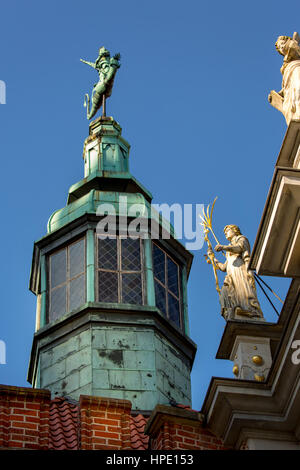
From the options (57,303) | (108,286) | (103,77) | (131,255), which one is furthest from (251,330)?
(103,77)

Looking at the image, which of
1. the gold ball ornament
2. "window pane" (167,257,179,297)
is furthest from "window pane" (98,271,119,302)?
the gold ball ornament

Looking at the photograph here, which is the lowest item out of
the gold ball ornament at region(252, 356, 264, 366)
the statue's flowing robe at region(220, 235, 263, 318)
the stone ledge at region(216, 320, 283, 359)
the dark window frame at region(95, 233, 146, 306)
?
the gold ball ornament at region(252, 356, 264, 366)

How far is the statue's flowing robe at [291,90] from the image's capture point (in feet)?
65.3

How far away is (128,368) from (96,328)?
109 cm

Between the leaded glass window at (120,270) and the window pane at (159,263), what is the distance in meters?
0.40

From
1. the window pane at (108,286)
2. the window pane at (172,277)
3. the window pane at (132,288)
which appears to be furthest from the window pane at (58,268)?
the window pane at (172,277)

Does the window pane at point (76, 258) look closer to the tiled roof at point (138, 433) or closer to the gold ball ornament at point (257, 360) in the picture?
the tiled roof at point (138, 433)

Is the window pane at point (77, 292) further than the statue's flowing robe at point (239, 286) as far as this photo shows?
Yes

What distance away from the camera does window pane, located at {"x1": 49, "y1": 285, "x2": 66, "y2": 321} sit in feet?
87.5

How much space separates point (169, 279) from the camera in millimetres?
27828

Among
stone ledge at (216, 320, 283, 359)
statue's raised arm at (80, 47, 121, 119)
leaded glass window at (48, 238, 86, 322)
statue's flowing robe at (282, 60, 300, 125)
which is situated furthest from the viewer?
statue's raised arm at (80, 47, 121, 119)

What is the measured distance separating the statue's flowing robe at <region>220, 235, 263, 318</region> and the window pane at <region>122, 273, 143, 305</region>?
13.1 ft

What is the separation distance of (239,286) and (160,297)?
4.94 m

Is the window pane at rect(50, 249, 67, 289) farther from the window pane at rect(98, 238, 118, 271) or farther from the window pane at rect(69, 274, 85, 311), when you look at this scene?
the window pane at rect(98, 238, 118, 271)
